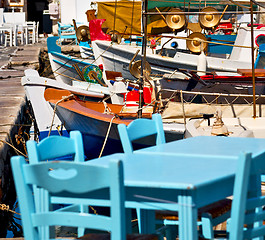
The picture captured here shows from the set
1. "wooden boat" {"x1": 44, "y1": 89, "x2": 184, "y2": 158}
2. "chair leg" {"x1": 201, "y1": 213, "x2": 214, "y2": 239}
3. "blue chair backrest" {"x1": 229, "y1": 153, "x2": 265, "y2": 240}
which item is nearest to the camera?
"blue chair backrest" {"x1": 229, "y1": 153, "x2": 265, "y2": 240}

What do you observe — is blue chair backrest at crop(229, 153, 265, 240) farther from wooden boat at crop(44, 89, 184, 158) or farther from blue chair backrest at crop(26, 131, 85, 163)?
wooden boat at crop(44, 89, 184, 158)

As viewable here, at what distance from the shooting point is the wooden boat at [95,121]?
7.10 metres

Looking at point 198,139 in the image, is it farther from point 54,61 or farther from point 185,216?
point 54,61

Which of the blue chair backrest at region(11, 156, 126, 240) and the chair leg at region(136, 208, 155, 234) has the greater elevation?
the blue chair backrest at region(11, 156, 126, 240)

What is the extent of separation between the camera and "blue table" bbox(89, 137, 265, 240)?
2342mm

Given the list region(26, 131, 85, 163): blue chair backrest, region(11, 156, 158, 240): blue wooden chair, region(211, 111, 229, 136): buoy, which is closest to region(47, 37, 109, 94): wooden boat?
region(211, 111, 229, 136): buoy

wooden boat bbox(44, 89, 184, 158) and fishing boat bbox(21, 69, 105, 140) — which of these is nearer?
wooden boat bbox(44, 89, 184, 158)

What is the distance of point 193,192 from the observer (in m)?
2.33

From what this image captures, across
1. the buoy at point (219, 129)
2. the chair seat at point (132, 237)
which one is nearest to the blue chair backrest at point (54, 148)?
the chair seat at point (132, 237)

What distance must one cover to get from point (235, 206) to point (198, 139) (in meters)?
1.05

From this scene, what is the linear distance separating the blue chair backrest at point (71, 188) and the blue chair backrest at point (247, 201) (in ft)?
1.73

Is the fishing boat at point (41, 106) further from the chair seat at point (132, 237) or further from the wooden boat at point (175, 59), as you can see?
the chair seat at point (132, 237)

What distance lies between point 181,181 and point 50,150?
87 cm

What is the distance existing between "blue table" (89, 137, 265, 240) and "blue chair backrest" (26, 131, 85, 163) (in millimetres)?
250
